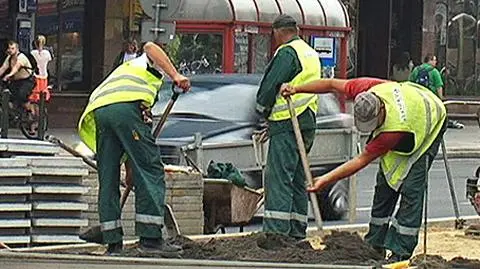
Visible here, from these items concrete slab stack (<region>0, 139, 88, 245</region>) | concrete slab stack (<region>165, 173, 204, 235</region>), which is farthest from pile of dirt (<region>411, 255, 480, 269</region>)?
concrete slab stack (<region>0, 139, 88, 245</region>)

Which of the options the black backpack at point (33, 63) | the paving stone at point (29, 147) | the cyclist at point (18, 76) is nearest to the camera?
the paving stone at point (29, 147)

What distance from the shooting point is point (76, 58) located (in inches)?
1198

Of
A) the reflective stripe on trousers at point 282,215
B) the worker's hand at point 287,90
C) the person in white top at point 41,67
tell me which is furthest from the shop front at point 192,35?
the worker's hand at point 287,90

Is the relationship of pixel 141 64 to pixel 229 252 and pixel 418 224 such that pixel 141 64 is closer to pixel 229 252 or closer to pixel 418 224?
pixel 229 252

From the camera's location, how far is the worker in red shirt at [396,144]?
890 centimetres

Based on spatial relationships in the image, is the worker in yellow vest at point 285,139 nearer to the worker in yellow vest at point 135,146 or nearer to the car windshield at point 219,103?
the worker in yellow vest at point 135,146

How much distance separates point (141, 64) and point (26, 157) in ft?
6.83

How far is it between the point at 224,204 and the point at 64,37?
18599 millimetres

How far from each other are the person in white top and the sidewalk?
898 mm

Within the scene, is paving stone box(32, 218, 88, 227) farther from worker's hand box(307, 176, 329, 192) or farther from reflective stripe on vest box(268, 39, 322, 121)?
worker's hand box(307, 176, 329, 192)

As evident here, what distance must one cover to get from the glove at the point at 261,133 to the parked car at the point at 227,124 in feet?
0.20

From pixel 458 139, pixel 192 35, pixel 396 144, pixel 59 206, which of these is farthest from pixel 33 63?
pixel 396 144

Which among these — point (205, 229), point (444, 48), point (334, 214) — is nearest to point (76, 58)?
point (444, 48)

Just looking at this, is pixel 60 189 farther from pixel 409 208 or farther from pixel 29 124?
pixel 29 124
